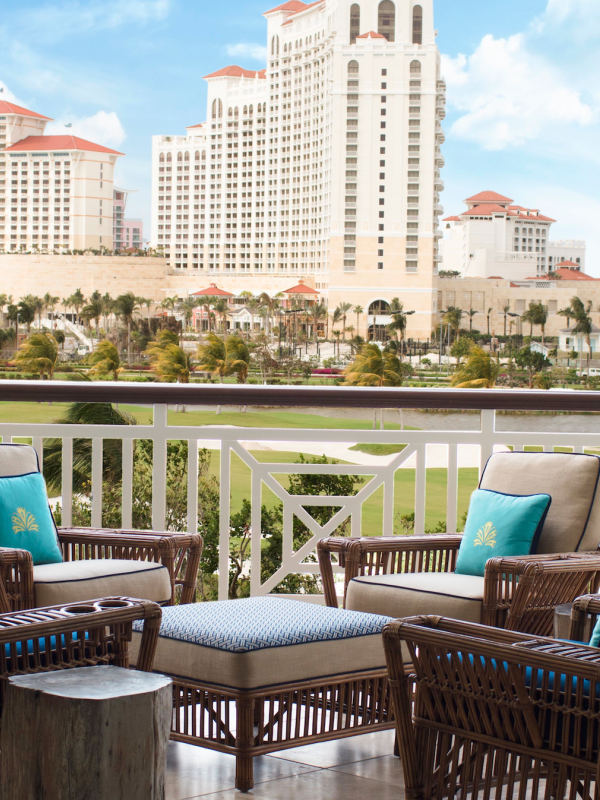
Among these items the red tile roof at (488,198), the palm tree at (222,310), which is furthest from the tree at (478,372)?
the red tile roof at (488,198)

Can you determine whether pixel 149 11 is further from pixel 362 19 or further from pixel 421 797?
pixel 421 797

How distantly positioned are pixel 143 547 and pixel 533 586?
1020 mm

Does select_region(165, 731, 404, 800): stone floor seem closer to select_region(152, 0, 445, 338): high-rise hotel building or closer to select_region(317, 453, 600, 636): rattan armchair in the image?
select_region(317, 453, 600, 636): rattan armchair

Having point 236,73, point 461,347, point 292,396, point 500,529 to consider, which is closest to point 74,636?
point 500,529

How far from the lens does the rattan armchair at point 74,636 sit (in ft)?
4.67

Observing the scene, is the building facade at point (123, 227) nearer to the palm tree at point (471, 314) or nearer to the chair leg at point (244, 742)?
the palm tree at point (471, 314)

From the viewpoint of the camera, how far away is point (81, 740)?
1242mm

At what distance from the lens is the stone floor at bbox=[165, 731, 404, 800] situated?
1.77m

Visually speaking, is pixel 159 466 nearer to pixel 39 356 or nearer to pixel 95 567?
pixel 95 567

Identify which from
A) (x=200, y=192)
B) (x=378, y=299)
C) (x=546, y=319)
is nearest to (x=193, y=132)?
(x=200, y=192)

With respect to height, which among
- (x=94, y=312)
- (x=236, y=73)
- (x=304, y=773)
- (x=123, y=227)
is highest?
(x=236, y=73)

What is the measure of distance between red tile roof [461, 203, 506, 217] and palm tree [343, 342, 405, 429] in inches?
1164

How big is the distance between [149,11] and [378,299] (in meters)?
42.0

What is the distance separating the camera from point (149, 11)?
295ft
